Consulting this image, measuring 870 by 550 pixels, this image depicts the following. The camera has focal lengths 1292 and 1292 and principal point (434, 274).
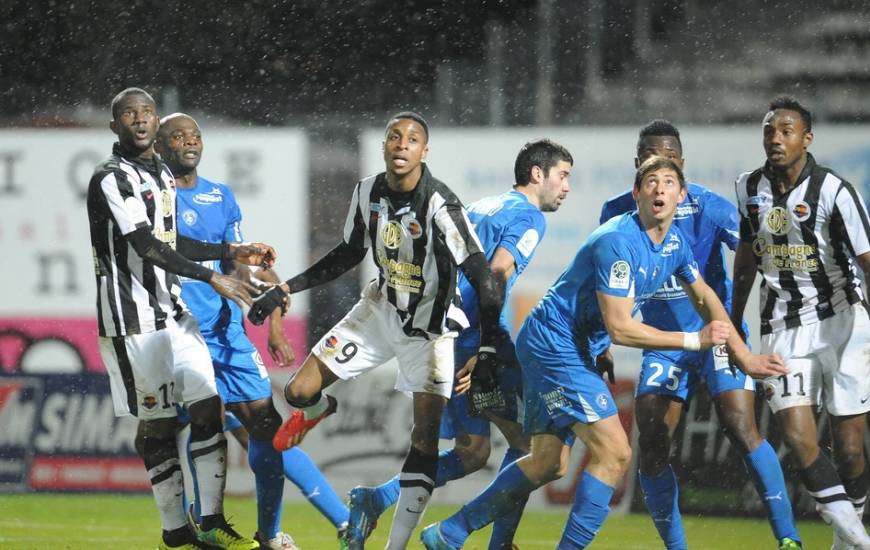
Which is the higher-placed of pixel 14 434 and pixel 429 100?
pixel 429 100

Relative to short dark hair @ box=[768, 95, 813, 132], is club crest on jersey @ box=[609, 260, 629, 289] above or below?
below

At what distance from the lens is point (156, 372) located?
5.86 metres

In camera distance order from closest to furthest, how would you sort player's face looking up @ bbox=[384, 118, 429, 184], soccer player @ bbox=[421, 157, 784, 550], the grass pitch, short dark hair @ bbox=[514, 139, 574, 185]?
soccer player @ bbox=[421, 157, 784, 550], player's face looking up @ bbox=[384, 118, 429, 184], short dark hair @ bbox=[514, 139, 574, 185], the grass pitch

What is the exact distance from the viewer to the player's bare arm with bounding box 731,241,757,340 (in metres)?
6.19

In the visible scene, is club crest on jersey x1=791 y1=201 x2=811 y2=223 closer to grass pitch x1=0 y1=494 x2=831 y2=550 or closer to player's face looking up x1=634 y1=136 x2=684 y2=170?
player's face looking up x1=634 y1=136 x2=684 y2=170

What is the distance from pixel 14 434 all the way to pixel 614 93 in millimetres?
7636

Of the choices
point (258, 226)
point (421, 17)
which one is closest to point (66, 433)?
point (258, 226)

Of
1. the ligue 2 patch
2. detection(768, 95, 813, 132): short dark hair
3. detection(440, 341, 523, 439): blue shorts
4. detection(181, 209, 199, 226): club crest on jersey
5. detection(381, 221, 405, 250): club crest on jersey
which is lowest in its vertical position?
detection(440, 341, 523, 439): blue shorts

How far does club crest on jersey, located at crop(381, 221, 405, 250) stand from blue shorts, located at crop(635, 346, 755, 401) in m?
1.37

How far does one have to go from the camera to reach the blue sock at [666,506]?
238 inches

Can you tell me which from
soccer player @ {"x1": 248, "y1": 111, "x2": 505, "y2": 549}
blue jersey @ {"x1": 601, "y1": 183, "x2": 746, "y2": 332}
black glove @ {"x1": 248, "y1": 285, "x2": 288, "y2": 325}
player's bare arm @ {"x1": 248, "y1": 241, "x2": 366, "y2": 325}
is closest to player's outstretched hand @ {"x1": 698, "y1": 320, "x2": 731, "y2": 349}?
soccer player @ {"x1": 248, "y1": 111, "x2": 505, "y2": 549}

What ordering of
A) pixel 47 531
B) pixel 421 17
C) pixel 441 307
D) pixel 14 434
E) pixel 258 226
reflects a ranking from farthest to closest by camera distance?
pixel 421 17 → pixel 258 226 → pixel 14 434 → pixel 47 531 → pixel 441 307

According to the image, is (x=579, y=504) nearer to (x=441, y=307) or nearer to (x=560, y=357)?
(x=560, y=357)

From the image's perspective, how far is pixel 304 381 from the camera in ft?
19.2
